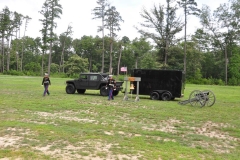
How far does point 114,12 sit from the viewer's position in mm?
49281

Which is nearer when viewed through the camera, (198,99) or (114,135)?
(114,135)

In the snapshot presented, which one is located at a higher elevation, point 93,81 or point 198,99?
point 93,81

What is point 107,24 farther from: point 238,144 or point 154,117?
point 238,144

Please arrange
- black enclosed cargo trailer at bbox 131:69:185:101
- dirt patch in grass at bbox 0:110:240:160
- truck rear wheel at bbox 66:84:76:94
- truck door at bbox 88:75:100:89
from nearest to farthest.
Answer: dirt patch in grass at bbox 0:110:240:160
black enclosed cargo trailer at bbox 131:69:185:101
truck door at bbox 88:75:100:89
truck rear wheel at bbox 66:84:76:94

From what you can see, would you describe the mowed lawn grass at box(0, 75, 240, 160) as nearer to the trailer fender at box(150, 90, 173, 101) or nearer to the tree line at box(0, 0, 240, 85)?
the trailer fender at box(150, 90, 173, 101)

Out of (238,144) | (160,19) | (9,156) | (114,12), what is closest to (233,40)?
(160,19)

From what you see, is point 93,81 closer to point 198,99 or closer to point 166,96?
point 166,96

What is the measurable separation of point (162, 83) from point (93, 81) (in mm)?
4816

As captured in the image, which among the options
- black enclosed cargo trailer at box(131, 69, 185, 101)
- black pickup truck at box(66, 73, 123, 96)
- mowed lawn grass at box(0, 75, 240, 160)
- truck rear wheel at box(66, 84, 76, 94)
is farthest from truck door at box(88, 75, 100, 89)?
mowed lawn grass at box(0, 75, 240, 160)

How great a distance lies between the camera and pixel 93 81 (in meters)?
17.8

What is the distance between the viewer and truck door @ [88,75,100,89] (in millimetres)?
17745

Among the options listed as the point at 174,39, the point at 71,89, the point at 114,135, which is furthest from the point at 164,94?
the point at 174,39

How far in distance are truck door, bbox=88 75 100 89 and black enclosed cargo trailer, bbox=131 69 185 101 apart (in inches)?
109

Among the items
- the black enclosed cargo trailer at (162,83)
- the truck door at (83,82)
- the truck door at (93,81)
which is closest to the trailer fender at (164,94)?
the black enclosed cargo trailer at (162,83)
